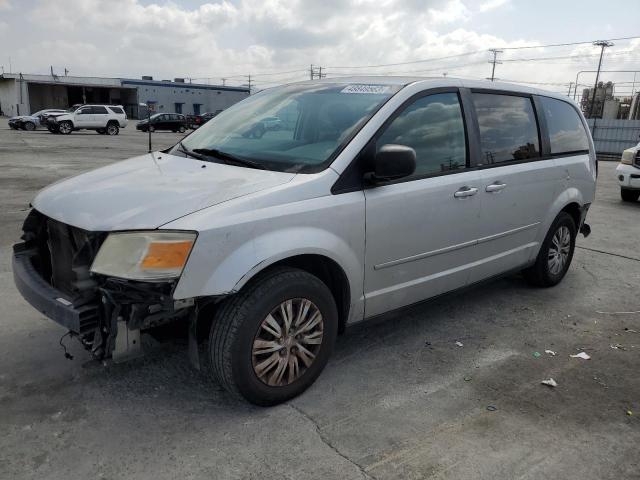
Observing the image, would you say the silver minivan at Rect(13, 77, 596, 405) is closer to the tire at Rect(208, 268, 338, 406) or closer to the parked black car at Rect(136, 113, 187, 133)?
the tire at Rect(208, 268, 338, 406)

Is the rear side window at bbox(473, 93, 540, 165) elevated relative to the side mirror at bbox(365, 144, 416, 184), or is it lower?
elevated

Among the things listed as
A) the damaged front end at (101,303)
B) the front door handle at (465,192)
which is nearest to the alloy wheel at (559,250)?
the front door handle at (465,192)

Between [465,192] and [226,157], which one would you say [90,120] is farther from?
[465,192]

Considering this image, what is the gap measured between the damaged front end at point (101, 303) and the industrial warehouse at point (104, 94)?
58118 millimetres

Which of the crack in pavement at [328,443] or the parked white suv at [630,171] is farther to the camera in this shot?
the parked white suv at [630,171]

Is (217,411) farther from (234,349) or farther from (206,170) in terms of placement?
(206,170)

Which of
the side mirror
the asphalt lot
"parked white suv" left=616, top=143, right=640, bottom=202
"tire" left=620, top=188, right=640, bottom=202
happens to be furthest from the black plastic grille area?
"tire" left=620, top=188, right=640, bottom=202

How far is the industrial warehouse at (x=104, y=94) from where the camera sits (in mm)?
→ 60250

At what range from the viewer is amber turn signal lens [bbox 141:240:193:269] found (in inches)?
98.7

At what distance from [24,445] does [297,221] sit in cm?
172

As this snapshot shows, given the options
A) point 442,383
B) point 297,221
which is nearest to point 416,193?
Answer: point 297,221

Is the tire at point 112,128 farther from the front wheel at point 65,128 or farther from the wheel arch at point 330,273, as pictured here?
the wheel arch at point 330,273

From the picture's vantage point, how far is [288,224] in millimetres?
2811

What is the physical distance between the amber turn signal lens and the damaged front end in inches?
3.0
